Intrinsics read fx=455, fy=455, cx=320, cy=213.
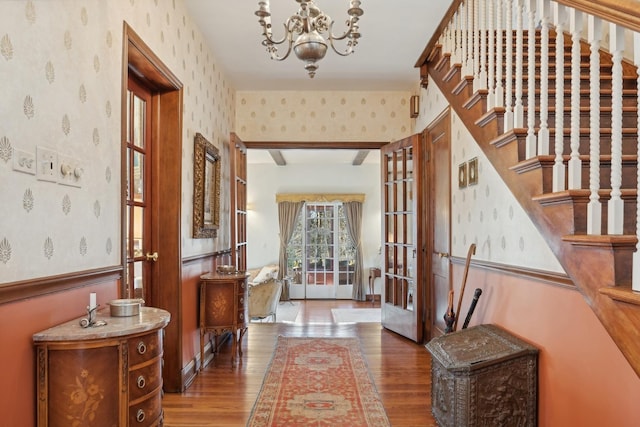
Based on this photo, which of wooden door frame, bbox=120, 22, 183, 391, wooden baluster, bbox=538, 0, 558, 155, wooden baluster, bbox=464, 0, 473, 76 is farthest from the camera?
wooden door frame, bbox=120, 22, 183, 391

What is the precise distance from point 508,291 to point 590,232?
1.25 meters

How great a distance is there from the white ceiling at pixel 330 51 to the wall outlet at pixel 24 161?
2.29 metres

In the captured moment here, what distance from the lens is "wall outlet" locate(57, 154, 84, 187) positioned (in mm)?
1771

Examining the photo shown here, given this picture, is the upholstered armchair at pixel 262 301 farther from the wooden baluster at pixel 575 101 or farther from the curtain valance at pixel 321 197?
the wooden baluster at pixel 575 101

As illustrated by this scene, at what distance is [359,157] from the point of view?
8641 mm

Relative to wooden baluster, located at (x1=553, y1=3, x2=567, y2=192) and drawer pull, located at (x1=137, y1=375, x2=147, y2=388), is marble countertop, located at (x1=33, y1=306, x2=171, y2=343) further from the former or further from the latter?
wooden baluster, located at (x1=553, y1=3, x2=567, y2=192)

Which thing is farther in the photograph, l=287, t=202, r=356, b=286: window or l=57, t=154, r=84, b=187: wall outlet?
l=287, t=202, r=356, b=286: window

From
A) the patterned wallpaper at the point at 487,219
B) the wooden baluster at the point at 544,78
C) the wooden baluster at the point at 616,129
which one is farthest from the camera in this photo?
the patterned wallpaper at the point at 487,219

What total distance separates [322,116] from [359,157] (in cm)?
324

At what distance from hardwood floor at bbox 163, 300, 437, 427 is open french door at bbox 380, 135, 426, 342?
0.81 ft

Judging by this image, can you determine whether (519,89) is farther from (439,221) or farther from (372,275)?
(372,275)

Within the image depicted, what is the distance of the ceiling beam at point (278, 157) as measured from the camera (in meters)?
7.98

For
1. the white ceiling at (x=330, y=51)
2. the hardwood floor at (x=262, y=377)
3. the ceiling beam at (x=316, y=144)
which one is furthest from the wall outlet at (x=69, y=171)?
the ceiling beam at (x=316, y=144)

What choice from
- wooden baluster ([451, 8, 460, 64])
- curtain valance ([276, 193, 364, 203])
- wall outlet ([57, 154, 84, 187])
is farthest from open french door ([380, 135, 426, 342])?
curtain valance ([276, 193, 364, 203])
